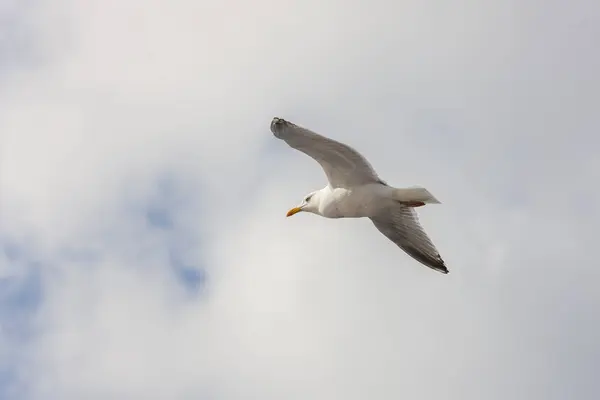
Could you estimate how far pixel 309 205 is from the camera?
68.6ft

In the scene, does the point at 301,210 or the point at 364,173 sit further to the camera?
the point at 301,210

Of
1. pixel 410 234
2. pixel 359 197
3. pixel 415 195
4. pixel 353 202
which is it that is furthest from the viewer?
pixel 410 234

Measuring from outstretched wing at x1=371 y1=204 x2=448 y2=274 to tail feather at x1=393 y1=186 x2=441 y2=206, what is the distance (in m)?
1.16

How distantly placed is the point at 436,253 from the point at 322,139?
15.0 ft

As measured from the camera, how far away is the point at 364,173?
1902 cm

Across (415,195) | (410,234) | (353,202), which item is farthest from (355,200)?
(410,234)

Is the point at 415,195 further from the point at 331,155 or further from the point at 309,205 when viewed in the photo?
the point at 309,205

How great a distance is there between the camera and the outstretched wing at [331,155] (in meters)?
17.5

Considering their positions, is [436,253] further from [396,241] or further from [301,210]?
[301,210]

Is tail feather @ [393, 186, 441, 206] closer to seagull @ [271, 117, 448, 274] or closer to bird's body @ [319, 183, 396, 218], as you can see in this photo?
seagull @ [271, 117, 448, 274]

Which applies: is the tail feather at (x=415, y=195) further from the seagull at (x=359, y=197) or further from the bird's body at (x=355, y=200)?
the bird's body at (x=355, y=200)

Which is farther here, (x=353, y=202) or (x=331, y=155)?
(x=353, y=202)

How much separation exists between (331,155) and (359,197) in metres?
1.23

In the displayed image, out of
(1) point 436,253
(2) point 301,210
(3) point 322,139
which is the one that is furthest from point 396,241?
(3) point 322,139
